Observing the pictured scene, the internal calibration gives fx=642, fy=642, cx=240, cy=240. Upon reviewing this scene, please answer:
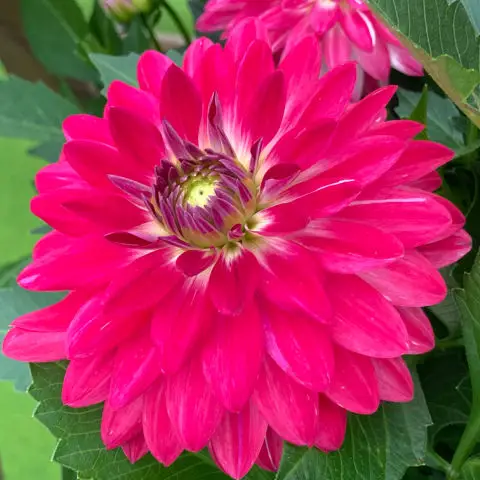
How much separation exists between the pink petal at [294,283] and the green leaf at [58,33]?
415 mm

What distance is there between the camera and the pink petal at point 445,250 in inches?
11.0

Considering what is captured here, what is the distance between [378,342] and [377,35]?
0.67ft

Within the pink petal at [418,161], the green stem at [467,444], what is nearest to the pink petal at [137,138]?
the pink petal at [418,161]

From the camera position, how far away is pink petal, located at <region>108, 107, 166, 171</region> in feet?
0.92

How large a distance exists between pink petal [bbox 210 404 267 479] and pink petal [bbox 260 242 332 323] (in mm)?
54

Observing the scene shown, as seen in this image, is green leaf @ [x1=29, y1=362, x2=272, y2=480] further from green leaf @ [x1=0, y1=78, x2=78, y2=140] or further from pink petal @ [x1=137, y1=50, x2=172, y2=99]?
green leaf @ [x1=0, y1=78, x2=78, y2=140]

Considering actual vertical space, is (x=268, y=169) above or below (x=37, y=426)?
above

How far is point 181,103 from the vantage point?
285 mm

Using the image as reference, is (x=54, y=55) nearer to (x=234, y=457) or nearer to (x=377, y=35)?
(x=377, y=35)

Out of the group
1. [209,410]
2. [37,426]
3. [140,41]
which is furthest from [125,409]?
[37,426]

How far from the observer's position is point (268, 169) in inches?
11.0

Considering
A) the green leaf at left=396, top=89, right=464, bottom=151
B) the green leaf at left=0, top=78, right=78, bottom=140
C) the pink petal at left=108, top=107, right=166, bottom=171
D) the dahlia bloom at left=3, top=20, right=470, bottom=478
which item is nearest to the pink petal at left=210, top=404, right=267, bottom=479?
the dahlia bloom at left=3, top=20, right=470, bottom=478

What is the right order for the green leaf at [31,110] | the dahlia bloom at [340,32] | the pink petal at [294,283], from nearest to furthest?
the pink petal at [294,283] < the dahlia bloom at [340,32] < the green leaf at [31,110]

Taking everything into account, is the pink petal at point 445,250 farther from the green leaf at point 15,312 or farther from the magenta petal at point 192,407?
the green leaf at point 15,312
